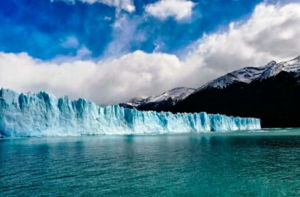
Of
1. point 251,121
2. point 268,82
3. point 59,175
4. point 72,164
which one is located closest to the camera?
point 59,175

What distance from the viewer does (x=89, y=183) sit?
465 inches

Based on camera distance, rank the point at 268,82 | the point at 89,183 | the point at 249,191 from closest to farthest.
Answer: the point at 249,191 < the point at 89,183 < the point at 268,82

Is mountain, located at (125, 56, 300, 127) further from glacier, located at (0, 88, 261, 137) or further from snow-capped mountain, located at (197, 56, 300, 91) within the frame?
glacier, located at (0, 88, 261, 137)

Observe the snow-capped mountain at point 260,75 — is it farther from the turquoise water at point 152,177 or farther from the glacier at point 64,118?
the turquoise water at point 152,177

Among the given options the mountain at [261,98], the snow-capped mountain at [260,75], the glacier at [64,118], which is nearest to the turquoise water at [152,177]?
the glacier at [64,118]

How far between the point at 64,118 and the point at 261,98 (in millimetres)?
110718

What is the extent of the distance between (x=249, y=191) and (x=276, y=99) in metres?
124

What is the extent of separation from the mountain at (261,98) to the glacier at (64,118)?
63606 mm

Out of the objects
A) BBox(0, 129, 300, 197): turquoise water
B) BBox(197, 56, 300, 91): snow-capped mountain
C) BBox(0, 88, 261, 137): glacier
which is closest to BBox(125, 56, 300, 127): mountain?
BBox(197, 56, 300, 91): snow-capped mountain

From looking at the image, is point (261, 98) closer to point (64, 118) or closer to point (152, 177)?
point (64, 118)

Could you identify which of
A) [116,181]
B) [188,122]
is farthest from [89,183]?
[188,122]

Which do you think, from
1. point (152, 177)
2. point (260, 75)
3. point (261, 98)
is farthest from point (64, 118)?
point (260, 75)

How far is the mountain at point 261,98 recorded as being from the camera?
108 meters

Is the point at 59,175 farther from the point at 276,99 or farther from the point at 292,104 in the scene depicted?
the point at 276,99
